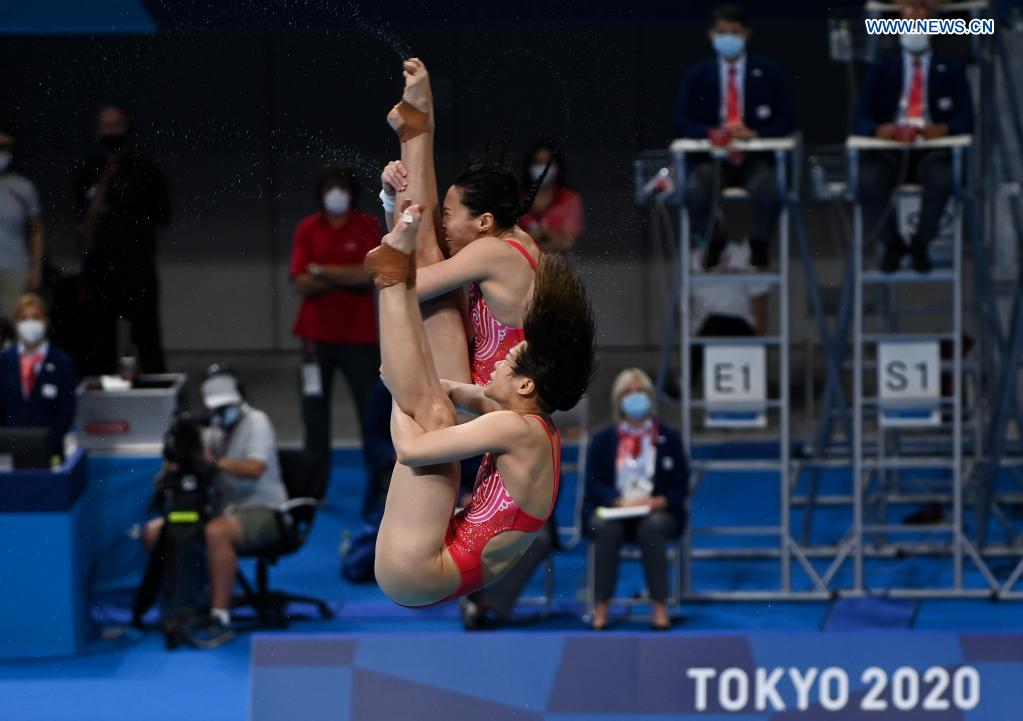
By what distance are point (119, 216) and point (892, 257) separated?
398 centimetres

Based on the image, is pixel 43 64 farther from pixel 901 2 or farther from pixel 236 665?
pixel 901 2

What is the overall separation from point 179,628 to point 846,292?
339 cm

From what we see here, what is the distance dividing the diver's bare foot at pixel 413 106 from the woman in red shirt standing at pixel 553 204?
43cm

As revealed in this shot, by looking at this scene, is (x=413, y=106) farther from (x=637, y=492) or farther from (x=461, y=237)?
(x=637, y=492)

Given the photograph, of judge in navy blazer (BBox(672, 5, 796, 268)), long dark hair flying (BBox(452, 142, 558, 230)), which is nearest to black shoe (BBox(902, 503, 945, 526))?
judge in navy blazer (BBox(672, 5, 796, 268))

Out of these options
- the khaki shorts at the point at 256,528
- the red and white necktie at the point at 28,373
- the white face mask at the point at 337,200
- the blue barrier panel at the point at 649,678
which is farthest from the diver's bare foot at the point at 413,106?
the red and white necktie at the point at 28,373

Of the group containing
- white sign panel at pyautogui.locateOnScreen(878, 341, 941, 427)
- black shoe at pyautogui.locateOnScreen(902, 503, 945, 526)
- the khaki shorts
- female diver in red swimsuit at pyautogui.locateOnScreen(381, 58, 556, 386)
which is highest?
female diver in red swimsuit at pyautogui.locateOnScreen(381, 58, 556, 386)

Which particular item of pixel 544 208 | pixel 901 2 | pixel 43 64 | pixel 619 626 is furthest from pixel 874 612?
pixel 43 64

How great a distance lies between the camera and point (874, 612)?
7.79 metres

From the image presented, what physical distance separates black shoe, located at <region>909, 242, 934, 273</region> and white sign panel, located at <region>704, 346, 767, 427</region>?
78cm

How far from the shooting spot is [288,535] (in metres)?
7.50

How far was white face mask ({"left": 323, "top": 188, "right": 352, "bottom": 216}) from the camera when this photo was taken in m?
5.14

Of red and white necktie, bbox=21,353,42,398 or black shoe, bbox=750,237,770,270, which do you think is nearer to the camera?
red and white necktie, bbox=21,353,42,398

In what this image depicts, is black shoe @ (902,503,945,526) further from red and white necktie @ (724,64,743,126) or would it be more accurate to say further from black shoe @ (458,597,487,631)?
red and white necktie @ (724,64,743,126)
